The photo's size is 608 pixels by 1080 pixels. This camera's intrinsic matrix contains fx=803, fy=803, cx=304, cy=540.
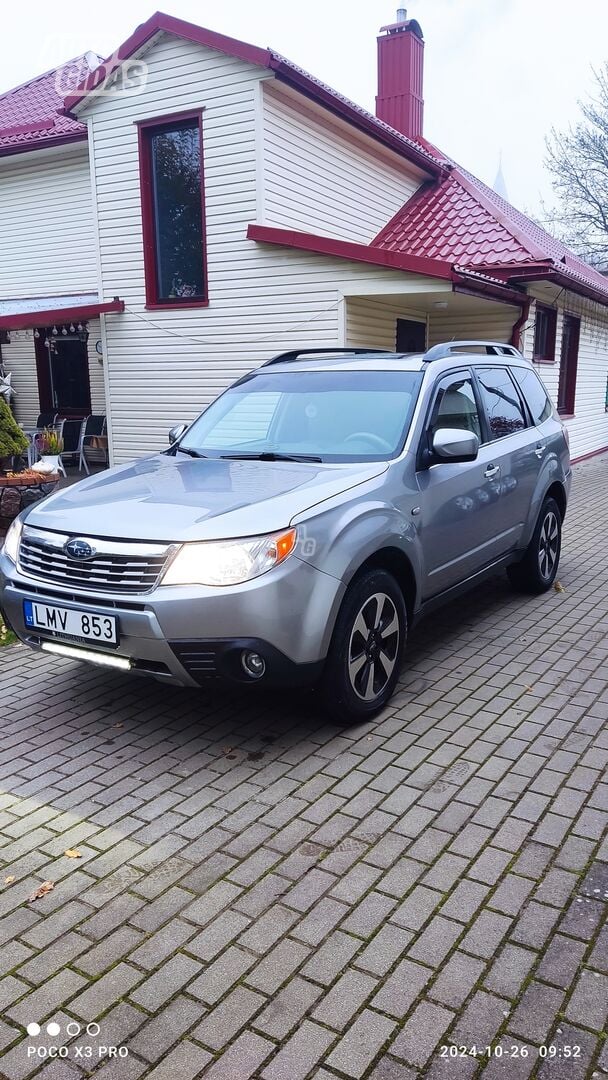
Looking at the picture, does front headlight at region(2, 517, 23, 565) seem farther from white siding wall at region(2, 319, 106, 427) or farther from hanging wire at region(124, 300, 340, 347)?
white siding wall at region(2, 319, 106, 427)

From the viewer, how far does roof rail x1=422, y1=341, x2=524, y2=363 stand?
16.2 feet

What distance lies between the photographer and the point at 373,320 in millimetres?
10977

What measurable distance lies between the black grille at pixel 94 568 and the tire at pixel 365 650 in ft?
2.94

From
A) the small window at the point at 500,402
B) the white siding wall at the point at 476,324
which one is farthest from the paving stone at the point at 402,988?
the white siding wall at the point at 476,324

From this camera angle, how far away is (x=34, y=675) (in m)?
4.82

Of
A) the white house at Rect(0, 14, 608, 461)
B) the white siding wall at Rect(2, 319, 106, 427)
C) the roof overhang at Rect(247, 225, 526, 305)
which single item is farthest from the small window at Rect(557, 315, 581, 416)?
the white siding wall at Rect(2, 319, 106, 427)

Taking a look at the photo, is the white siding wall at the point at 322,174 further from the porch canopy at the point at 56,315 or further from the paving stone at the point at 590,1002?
the paving stone at the point at 590,1002

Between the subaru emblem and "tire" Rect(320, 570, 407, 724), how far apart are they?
45.9 inches

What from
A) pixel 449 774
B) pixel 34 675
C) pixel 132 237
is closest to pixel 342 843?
pixel 449 774

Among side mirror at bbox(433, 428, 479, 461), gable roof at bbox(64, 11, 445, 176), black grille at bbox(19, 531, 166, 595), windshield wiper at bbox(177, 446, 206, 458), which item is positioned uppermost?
gable roof at bbox(64, 11, 445, 176)

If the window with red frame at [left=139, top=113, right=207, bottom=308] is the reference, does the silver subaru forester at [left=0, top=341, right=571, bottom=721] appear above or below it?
below

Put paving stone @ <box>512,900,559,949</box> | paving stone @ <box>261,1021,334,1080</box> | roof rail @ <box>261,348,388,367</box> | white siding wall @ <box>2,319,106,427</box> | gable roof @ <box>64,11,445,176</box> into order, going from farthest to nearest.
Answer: white siding wall @ <box>2,319,106,427</box>
gable roof @ <box>64,11,445,176</box>
roof rail @ <box>261,348,388,367</box>
paving stone @ <box>512,900,559,949</box>
paving stone @ <box>261,1021,334,1080</box>

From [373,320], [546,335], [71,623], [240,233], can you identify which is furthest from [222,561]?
[546,335]

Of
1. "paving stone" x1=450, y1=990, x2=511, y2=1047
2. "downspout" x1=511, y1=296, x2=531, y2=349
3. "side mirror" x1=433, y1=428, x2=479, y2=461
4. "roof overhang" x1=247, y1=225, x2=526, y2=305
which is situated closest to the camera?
"paving stone" x1=450, y1=990, x2=511, y2=1047
